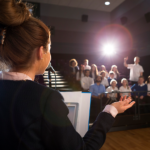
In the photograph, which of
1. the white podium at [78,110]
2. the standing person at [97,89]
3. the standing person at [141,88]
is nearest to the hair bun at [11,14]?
the white podium at [78,110]

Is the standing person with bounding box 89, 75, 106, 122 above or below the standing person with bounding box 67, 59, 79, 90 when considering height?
below

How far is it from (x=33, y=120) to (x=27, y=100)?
62 mm

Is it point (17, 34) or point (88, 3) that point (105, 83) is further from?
point (88, 3)

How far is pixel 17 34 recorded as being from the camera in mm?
523

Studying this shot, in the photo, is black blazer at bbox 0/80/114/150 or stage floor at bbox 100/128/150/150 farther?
stage floor at bbox 100/128/150/150

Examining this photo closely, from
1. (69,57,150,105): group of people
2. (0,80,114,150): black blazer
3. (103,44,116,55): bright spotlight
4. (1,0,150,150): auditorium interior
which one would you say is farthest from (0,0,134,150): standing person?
(103,44,116,55): bright spotlight

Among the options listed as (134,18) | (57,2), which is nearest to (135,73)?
(134,18)

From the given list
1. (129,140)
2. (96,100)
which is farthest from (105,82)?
(129,140)

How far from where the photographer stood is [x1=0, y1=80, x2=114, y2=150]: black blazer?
1.49 feet

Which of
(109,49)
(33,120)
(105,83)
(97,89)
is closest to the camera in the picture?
(33,120)

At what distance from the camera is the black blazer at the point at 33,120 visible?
455 mm

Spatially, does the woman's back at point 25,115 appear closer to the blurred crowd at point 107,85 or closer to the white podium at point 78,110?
the white podium at point 78,110

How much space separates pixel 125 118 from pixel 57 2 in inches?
265

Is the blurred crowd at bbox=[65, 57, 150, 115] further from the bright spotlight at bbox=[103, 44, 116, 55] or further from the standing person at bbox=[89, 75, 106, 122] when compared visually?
the bright spotlight at bbox=[103, 44, 116, 55]
